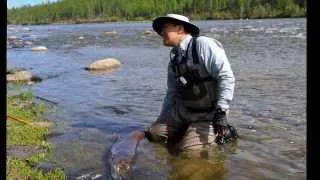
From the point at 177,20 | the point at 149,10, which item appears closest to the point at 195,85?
the point at 177,20

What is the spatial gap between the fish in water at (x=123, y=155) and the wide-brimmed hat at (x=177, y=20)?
176 cm

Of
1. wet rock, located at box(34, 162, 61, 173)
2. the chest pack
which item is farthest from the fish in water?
the chest pack

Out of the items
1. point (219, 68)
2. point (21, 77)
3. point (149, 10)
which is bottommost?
point (21, 77)

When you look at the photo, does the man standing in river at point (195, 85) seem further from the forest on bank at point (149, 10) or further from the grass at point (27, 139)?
the forest on bank at point (149, 10)

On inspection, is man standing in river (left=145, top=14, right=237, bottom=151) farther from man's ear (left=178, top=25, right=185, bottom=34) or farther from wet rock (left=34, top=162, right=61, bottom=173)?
wet rock (left=34, top=162, right=61, bottom=173)

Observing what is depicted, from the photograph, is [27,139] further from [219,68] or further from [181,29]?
[219,68]

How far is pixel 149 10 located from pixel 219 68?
14536 centimetres

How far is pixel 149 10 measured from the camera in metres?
150

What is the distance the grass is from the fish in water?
2.18ft

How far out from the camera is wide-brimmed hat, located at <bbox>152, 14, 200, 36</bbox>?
6379 mm

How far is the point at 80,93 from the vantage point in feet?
45.2

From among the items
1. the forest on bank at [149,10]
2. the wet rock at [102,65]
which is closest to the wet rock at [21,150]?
the wet rock at [102,65]

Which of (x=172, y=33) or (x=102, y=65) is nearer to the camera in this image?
(x=172, y=33)

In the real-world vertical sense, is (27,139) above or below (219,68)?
below
